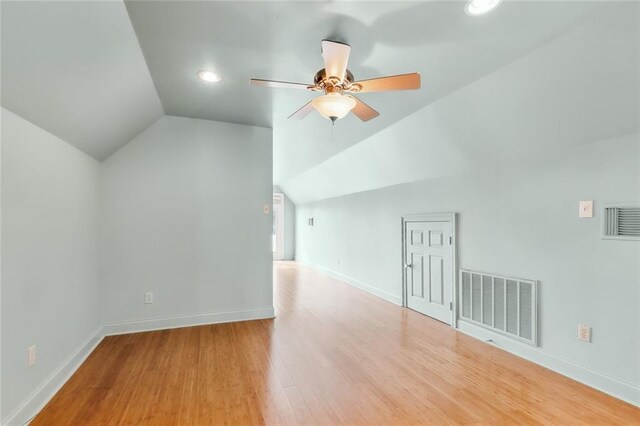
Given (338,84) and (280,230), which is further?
(280,230)

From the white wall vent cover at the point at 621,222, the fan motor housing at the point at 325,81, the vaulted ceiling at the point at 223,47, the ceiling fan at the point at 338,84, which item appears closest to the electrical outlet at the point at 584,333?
the white wall vent cover at the point at 621,222

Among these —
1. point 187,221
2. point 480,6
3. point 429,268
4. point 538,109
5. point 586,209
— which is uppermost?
point 480,6

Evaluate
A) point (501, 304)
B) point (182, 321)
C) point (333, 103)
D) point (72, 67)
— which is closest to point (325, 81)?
point (333, 103)

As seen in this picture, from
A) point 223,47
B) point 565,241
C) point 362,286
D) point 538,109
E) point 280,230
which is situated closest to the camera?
point 223,47

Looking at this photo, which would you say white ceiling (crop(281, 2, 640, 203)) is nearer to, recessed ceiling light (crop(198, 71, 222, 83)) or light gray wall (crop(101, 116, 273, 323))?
light gray wall (crop(101, 116, 273, 323))

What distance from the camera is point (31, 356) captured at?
2.11 meters

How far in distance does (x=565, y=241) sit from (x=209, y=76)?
3.35m

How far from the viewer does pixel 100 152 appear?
3.31 metres

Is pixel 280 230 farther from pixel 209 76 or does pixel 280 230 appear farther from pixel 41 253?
pixel 41 253

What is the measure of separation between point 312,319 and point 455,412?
224cm

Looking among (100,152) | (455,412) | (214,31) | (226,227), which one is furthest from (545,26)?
(100,152)

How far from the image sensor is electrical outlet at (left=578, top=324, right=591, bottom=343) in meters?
2.53

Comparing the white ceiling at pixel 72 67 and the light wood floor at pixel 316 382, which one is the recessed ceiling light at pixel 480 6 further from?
the light wood floor at pixel 316 382

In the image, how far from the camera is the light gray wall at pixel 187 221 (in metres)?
3.63
